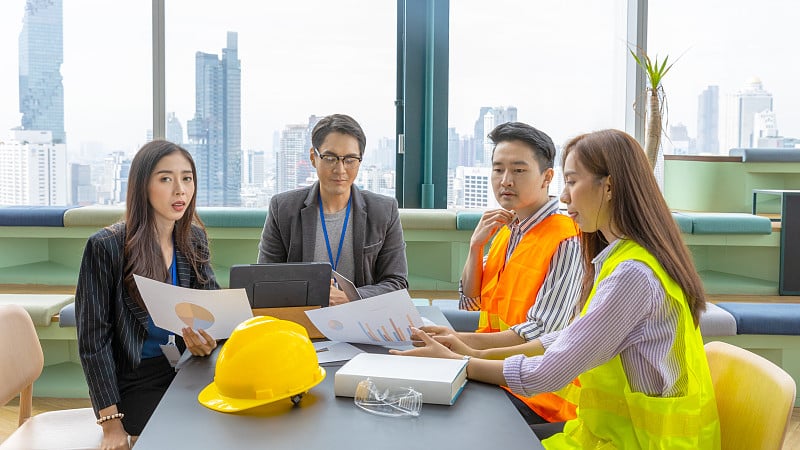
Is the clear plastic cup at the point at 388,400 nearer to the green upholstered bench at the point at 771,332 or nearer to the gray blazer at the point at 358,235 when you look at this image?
the gray blazer at the point at 358,235

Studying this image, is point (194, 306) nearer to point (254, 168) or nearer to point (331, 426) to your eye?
point (331, 426)

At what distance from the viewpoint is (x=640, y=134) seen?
4.98 meters

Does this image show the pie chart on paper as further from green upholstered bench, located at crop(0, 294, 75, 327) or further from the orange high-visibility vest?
green upholstered bench, located at crop(0, 294, 75, 327)

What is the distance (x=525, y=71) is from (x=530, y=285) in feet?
9.40

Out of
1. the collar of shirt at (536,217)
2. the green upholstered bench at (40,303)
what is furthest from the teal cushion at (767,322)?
the green upholstered bench at (40,303)

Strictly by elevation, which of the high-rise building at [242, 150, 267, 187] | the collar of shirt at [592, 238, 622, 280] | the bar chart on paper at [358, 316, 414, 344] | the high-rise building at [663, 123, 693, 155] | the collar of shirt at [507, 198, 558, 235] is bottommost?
the bar chart on paper at [358, 316, 414, 344]

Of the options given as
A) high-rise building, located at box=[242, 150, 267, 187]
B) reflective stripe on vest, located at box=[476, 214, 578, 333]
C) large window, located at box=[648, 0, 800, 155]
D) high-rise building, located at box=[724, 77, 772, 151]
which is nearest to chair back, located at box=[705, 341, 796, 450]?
reflective stripe on vest, located at box=[476, 214, 578, 333]

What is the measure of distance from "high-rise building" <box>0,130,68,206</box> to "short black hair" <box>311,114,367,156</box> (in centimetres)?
264

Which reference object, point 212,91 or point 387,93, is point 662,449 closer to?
point 387,93

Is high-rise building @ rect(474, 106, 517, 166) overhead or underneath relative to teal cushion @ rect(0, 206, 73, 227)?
overhead

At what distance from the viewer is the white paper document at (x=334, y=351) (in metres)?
2.00

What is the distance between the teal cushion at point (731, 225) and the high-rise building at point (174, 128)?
2972 mm

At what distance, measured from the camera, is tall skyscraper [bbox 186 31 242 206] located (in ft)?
16.0

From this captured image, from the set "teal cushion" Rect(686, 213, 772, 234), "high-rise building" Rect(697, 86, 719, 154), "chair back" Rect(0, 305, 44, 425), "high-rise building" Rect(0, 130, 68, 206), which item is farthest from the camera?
"high-rise building" Rect(697, 86, 719, 154)
